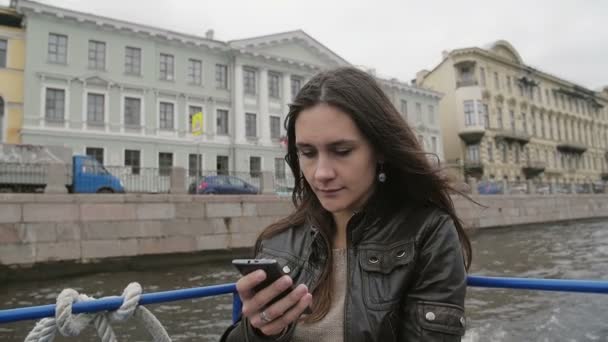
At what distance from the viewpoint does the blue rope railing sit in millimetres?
1431

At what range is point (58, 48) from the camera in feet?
73.8

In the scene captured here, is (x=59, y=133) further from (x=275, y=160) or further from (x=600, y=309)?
(x=600, y=309)

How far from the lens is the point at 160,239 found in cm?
1162

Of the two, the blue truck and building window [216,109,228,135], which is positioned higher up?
building window [216,109,228,135]

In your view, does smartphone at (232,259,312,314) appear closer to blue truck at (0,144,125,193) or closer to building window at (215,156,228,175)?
blue truck at (0,144,125,193)

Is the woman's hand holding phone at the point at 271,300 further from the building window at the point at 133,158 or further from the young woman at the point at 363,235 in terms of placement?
the building window at the point at 133,158

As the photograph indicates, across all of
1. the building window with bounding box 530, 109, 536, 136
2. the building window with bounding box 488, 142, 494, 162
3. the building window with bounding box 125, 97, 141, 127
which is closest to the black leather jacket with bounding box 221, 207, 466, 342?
the building window with bounding box 125, 97, 141, 127

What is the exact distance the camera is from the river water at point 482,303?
18.0 feet

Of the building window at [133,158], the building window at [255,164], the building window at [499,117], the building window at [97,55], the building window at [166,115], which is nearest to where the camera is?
the building window at [97,55]

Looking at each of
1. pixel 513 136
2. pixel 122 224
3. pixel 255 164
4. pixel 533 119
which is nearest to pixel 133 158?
pixel 255 164

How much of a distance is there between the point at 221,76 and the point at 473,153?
25.6m

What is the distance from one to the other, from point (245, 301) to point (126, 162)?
80.4 feet

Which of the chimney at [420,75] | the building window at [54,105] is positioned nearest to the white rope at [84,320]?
the building window at [54,105]

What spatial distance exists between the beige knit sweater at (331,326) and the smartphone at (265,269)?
0.39 metres
